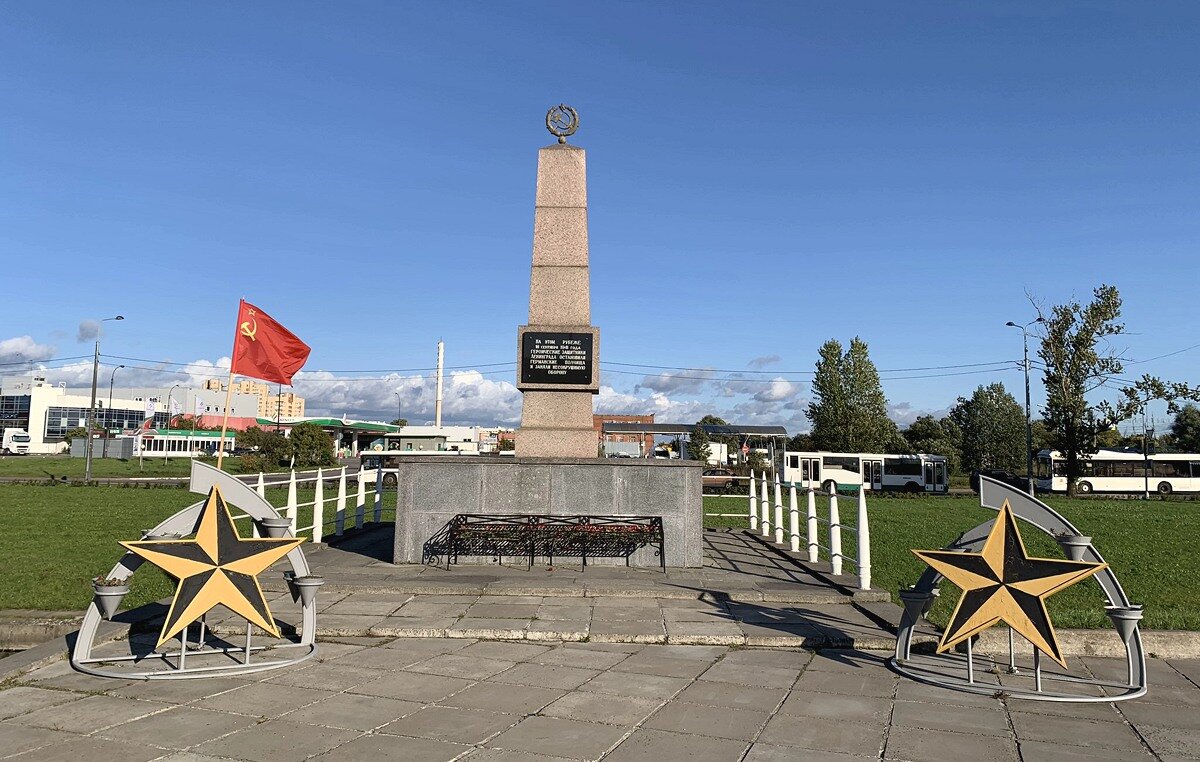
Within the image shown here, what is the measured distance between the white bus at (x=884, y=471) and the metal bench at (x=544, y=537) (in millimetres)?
34201

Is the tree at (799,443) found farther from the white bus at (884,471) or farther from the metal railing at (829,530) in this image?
the metal railing at (829,530)

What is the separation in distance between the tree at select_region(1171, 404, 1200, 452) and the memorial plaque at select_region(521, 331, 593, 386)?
8029cm

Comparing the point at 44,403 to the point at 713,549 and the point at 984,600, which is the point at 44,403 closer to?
the point at 713,549

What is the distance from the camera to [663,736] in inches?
185

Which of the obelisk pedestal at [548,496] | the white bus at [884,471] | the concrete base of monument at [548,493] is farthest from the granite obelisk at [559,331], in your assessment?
the white bus at [884,471]

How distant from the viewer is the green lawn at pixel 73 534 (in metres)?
9.22

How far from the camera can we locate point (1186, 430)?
7962cm

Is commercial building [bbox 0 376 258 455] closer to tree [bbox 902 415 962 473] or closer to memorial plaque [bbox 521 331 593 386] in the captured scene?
tree [bbox 902 415 962 473]

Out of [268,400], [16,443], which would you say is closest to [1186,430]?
[16,443]

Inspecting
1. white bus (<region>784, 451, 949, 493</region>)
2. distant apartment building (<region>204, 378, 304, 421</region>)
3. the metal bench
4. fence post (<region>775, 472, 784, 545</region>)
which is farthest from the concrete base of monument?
distant apartment building (<region>204, 378, 304, 421</region>)

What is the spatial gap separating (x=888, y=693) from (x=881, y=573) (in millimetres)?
6070

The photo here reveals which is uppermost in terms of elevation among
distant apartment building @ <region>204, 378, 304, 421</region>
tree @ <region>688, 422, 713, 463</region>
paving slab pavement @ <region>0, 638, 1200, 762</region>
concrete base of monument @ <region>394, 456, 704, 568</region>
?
distant apartment building @ <region>204, 378, 304, 421</region>

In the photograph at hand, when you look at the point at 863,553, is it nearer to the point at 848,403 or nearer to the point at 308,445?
the point at 308,445

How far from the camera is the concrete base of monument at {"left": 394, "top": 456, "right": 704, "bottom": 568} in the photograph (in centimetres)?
1099
